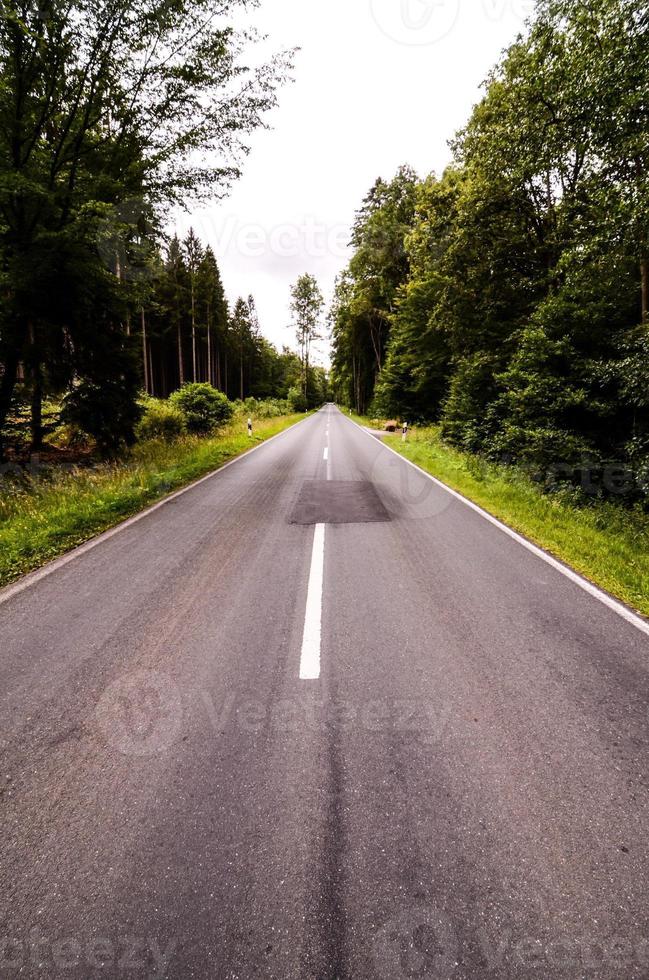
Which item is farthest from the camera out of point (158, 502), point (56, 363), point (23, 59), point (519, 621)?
point (56, 363)

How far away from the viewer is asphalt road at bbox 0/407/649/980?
1.58 metres

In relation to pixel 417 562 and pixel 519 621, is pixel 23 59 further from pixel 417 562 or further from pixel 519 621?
pixel 519 621

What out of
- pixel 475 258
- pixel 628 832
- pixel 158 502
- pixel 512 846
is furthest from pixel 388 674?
pixel 475 258

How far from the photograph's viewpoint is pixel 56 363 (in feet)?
35.6

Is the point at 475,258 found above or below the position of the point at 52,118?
below

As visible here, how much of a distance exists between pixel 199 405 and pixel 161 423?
11.8 ft

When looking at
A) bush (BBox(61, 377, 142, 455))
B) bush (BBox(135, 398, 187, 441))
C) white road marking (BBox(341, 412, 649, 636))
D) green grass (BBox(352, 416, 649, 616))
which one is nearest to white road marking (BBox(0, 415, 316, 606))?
bush (BBox(61, 377, 142, 455))

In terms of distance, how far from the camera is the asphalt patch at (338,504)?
282 inches

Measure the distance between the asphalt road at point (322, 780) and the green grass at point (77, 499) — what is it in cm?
114

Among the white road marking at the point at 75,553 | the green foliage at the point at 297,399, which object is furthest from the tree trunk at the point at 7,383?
the green foliage at the point at 297,399

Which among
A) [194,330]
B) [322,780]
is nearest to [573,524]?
[322,780]

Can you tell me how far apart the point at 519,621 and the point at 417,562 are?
1.60 metres

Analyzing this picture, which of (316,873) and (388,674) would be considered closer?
(316,873)

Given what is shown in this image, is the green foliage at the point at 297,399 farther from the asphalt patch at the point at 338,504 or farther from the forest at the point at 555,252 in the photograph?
the asphalt patch at the point at 338,504
